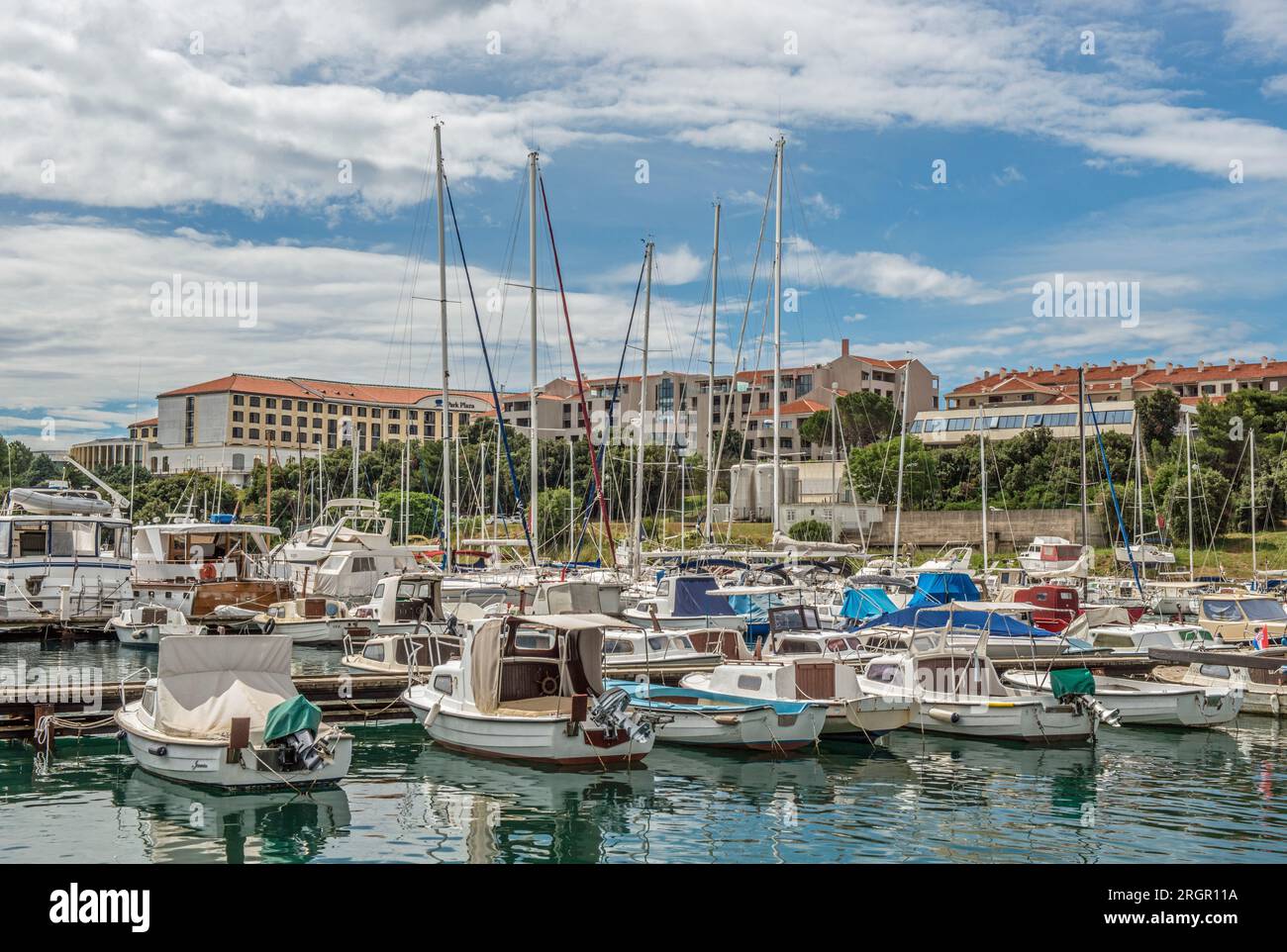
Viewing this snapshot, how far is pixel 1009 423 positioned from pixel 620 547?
75410 millimetres

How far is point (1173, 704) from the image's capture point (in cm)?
2694

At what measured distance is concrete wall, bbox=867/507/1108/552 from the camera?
297 ft

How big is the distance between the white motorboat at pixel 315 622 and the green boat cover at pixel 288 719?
22.2 meters

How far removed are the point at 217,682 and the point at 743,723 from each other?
10079mm

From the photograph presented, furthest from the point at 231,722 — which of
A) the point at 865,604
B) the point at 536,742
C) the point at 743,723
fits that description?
the point at 865,604

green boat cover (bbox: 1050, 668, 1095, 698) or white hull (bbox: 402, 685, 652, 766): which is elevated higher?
green boat cover (bbox: 1050, 668, 1095, 698)

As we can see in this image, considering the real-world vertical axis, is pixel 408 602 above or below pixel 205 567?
below

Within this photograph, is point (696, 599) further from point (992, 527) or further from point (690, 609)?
point (992, 527)

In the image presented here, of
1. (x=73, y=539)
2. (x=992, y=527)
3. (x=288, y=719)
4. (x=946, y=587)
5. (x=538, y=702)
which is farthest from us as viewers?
(x=992, y=527)

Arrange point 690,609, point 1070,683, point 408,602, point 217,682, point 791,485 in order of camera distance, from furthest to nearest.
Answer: point 791,485
point 408,602
point 690,609
point 1070,683
point 217,682

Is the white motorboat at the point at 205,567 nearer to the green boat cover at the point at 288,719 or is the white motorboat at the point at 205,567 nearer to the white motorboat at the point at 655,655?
the white motorboat at the point at 655,655

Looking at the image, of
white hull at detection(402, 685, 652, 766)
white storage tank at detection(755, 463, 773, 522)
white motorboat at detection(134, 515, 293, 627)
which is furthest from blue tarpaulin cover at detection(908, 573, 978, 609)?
white storage tank at detection(755, 463, 773, 522)

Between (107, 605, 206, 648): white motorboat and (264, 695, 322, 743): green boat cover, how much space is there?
24.6m

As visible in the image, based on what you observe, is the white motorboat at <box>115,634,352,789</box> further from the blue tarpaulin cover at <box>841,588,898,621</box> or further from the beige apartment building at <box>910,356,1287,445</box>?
the beige apartment building at <box>910,356,1287,445</box>
